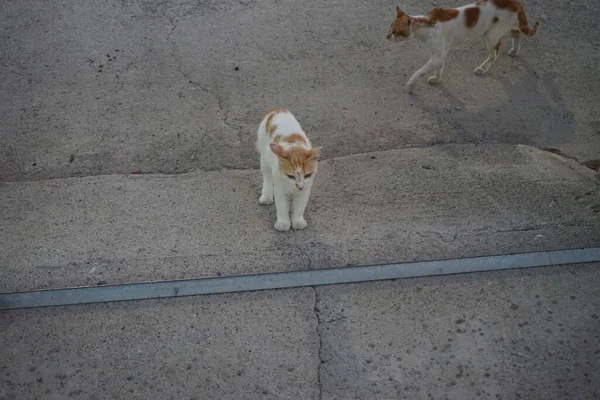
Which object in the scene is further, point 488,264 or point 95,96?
point 95,96

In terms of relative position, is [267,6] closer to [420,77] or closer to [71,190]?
[420,77]

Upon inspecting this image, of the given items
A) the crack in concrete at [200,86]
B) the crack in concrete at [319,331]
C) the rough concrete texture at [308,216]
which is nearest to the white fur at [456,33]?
the rough concrete texture at [308,216]

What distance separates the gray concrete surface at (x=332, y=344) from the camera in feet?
10.4

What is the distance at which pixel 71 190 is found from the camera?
14.2ft

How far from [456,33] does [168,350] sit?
3473 millimetres

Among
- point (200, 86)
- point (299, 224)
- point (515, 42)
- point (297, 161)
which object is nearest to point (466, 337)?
point (299, 224)

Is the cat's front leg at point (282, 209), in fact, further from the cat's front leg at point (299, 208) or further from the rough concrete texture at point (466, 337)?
the rough concrete texture at point (466, 337)

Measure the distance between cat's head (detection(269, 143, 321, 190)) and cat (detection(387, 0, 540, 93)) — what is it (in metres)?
1.99

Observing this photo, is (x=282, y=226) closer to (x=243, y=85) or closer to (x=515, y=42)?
(x=243, y=85)

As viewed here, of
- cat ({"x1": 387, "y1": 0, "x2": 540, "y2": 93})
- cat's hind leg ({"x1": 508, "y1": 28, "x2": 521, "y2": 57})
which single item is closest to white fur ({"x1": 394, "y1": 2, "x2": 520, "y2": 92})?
cat ({"x1": 387, "y1": 0, "x2": 540, "y2": 93})

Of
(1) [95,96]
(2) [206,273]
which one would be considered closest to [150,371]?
(2) [206,273]

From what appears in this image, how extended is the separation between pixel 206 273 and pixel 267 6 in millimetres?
3477

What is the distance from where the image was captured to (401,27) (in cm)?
502

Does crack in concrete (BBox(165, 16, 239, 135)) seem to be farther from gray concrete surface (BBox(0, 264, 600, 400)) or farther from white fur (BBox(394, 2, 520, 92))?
gray concrete surface (BBox(0, 264, 600, 400))
